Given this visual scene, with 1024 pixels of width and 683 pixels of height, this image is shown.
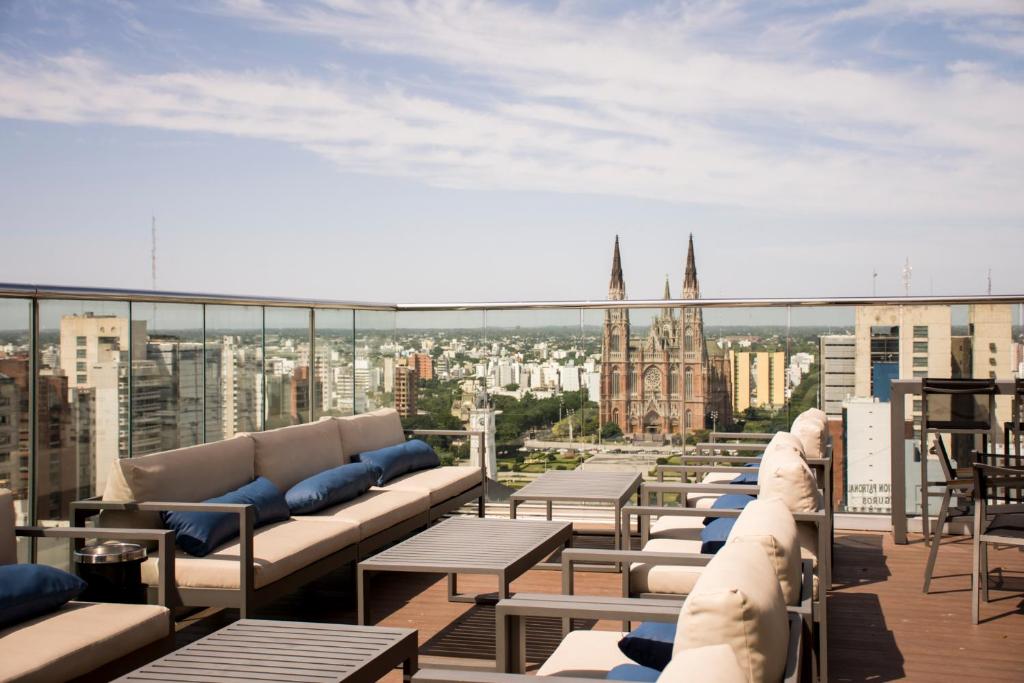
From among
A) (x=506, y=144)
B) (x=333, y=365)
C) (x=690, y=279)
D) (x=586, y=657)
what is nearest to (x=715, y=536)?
(x=586, y=657)

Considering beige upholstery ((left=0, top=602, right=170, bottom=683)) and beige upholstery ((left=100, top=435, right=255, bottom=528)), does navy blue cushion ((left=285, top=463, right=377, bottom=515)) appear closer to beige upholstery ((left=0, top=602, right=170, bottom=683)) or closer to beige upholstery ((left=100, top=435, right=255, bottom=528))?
beige upholstery ((left=100, top=435, right=255, bottom=528))

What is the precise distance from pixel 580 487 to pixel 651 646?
2.90 meters

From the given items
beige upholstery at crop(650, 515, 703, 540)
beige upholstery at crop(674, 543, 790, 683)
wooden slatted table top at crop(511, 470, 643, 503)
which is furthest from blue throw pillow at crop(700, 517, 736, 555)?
beige upholstery at crop(674, 543, 790, 683)

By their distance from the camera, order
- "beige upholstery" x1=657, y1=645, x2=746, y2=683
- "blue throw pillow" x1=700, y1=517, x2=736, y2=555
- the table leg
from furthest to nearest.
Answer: the table leg
"blue throw pillow" x1=700, y1=517, x2=736, y2=555
"beige upholstery" x1=657, y1=645, x2=746, y2=683

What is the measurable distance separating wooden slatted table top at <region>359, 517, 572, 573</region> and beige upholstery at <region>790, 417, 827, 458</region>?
4.33ft

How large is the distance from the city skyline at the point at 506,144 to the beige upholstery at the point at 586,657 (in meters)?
20.9

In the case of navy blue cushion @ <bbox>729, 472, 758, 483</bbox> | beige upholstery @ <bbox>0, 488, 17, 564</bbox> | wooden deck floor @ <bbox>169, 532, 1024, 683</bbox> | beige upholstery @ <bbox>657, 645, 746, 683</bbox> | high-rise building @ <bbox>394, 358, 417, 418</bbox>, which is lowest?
wooden deck floor @ <bbox>169, 532, 1024, 683</bbox>

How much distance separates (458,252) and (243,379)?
Answer: 1451 inches

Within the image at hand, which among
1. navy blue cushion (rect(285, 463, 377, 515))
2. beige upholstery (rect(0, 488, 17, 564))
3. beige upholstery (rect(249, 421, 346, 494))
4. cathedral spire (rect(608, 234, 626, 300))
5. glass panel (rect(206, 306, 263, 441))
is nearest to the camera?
beige upholstery (rect(0, 488, 17, 564))

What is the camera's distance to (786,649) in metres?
2.11

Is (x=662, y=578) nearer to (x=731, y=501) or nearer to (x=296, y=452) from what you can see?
(x=731, y=501)

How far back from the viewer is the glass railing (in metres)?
5.13

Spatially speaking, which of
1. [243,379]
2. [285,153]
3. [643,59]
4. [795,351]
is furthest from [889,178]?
[243,379]

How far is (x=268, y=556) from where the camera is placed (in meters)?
4.18
